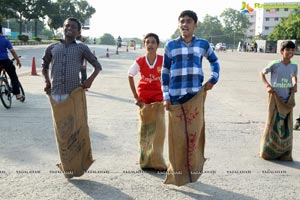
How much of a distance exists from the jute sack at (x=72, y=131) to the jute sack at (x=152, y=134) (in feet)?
2.28

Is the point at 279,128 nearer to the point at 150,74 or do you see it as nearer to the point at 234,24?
the point at 150,74

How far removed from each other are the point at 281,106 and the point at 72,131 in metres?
2.66

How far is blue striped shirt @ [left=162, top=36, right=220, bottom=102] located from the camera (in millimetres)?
3629

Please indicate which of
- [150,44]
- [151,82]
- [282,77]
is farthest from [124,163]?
[282,77]

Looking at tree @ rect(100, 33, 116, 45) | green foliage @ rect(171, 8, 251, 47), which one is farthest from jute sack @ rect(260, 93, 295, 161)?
tree @ rect(100, 33, 116, 45)

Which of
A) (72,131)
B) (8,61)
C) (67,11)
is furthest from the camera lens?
(67,11)

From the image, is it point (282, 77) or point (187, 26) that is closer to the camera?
point (187, 26)

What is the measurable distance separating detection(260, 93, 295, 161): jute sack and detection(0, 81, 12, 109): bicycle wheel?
5595mm

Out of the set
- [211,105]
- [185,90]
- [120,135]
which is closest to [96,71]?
[185,90]

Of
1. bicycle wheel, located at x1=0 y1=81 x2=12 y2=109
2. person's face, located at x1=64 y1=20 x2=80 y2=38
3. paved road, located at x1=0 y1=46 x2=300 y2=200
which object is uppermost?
person's face, located at x1=64 y1=20 x2=80 y2=38

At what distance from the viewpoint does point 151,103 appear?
14.2ft

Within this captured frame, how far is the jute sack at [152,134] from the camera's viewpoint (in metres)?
4.29

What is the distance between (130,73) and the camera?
4.45m

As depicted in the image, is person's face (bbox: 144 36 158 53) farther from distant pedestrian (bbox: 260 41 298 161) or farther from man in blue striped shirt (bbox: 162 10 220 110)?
distant pedestrian (bbox: 260 41 298 161)
